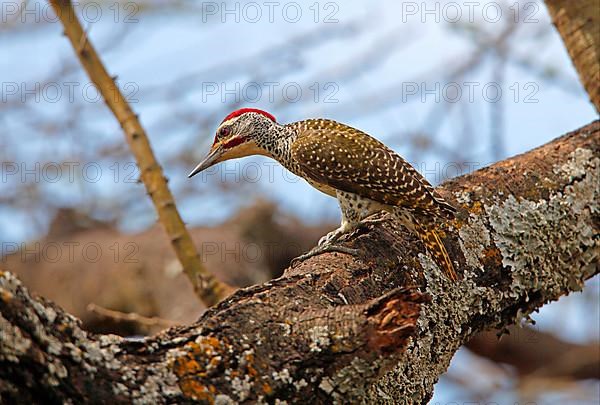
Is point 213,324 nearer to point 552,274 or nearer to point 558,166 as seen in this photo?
point 552,274

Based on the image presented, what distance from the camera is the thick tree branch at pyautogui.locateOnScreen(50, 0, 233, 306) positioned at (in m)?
3.73

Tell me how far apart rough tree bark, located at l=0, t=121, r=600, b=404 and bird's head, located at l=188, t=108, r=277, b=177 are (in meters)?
1.20

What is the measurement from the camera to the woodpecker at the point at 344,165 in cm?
322

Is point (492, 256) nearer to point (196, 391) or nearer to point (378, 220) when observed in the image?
point (378, 220)

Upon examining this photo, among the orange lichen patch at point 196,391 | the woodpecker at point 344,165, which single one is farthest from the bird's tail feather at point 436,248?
the orange lichen patch at point 196,391

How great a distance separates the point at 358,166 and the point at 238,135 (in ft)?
2.71

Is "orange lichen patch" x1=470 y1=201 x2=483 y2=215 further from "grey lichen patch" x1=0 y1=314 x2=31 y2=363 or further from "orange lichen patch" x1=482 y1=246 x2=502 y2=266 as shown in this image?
"grey lichen patch" x1=0 y1=314 x2=31 y2=363

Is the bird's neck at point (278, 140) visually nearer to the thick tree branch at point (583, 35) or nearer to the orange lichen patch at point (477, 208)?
the orange lichen patch at point (477, 208)

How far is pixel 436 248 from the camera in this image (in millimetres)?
2857

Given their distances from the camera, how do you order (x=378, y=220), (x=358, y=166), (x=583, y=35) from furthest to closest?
(x=583, y=35) < (x=358, y=166) < (x=378, y=220)

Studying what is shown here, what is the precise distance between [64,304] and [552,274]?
3.42m

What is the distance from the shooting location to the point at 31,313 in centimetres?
156

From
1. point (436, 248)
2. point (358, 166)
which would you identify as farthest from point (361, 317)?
point (358, 166)

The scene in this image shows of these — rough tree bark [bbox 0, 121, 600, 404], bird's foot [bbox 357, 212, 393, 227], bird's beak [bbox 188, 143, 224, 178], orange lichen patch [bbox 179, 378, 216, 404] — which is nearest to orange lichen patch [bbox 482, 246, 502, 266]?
rough tree bark [bbox 0, 121, 600, 404]
